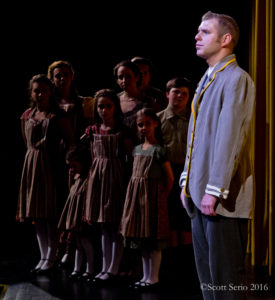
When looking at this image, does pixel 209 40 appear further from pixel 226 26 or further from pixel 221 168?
pixel 221 168

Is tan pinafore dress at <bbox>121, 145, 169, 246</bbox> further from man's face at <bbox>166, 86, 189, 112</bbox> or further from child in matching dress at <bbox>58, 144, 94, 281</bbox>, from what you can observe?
man's face at <bbox>166, 86, 189, 112</bbox>

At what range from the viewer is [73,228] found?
4.25 metres

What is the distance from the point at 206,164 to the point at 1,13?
4825mm

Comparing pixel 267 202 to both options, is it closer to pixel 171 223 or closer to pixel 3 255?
pixel 171 223

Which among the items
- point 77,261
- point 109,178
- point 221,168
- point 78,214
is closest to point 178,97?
point 109,178

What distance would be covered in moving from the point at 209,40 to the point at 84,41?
4249 mm

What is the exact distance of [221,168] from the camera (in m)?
2.10

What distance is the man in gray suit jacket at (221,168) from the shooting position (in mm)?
2107

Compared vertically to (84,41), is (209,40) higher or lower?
lower

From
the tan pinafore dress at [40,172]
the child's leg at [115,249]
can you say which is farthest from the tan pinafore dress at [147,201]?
the tan pinafore dress at [40,172]

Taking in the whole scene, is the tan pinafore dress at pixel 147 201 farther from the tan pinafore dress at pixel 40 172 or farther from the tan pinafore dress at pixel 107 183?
the tan pinafore dress at pixel 40 172

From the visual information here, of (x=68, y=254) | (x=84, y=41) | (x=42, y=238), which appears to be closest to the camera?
(x=42, y=238)

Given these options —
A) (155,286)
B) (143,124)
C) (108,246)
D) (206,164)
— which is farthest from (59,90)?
(206,164)

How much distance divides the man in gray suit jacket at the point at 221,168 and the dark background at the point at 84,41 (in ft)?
12.6
